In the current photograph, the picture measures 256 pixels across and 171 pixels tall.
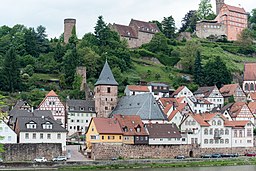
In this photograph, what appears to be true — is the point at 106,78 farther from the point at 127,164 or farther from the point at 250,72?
the point at 250,72

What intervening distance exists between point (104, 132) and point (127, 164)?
246 inches

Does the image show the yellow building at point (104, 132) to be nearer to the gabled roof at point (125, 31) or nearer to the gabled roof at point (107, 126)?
the gabled roof at point (107, 126)

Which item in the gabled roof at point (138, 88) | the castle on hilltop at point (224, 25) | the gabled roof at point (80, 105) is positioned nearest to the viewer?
the gabled roof at point (80, 105)

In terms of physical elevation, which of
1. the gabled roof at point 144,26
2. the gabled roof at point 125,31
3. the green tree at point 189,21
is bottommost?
the gabled roof at point 125,31

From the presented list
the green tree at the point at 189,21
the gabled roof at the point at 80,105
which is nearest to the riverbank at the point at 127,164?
the gabled roof at the point at 80,105

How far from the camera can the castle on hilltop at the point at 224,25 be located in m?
134

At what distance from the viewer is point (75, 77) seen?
3595 inches

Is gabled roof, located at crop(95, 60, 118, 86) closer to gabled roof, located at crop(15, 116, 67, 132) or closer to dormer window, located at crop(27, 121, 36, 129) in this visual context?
gabled roof, located at crop(15, 116, 67, 132)

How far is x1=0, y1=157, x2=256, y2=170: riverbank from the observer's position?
53.6 metres

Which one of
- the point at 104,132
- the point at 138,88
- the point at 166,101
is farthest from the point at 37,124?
the point at 138,88

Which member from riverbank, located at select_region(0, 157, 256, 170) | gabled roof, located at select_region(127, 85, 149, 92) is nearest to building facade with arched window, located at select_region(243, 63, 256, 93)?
gabled roof, located at select_region(127, 85, 149, 92)

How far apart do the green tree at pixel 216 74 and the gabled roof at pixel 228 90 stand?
4.35 meters

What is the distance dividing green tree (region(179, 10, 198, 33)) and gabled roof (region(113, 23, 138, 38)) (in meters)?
27.1

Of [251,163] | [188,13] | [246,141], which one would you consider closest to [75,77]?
[246,141]
